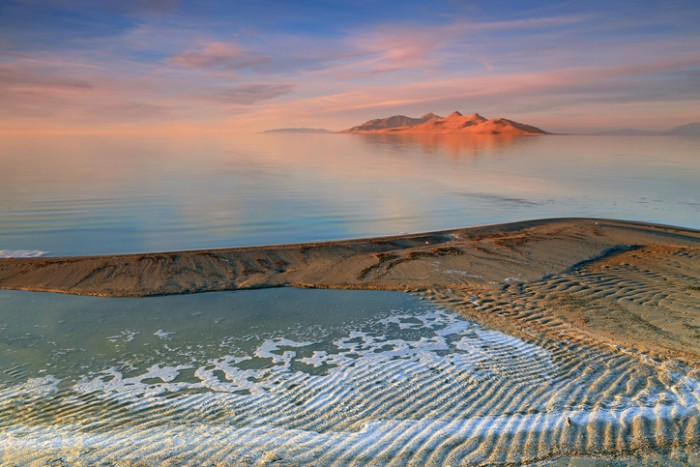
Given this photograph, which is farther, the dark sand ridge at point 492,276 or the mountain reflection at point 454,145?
the mountain reflection at point 454,145

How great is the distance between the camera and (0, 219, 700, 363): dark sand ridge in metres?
7.86

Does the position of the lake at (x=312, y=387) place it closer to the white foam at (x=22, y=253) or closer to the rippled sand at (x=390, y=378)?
the rippled sand at (x=390, y=378)

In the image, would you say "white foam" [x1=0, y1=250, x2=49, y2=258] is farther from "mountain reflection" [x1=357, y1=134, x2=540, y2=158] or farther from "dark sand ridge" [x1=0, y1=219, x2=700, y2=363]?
"mountain reflection" [x1=357, y1=134, x2=540, y2=158]

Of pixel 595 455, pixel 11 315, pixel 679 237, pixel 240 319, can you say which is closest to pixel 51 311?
pixel 11 315

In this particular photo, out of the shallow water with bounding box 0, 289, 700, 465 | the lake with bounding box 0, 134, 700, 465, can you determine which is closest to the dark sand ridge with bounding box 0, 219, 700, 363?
the lake with bounding box 0, 134, 700, 465

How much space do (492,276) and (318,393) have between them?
18.9 feet

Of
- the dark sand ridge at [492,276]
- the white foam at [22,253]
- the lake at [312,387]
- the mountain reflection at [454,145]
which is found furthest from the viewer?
the mountain reflection at [454,145]

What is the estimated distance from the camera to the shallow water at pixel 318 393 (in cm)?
467

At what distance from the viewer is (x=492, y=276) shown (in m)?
10.3

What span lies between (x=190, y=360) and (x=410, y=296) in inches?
169

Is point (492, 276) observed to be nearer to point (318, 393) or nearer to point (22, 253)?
point (318, 393)

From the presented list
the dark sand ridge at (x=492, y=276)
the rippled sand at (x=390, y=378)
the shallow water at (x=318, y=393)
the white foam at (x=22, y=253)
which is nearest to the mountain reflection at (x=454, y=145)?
the dark sand ridge at (x=492, y=276)

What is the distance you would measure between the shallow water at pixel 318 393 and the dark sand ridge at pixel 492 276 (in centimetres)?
96

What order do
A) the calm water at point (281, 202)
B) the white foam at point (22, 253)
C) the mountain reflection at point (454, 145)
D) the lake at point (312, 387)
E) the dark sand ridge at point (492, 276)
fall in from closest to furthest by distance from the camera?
the lake at point (312, 387) → the dark sand ridge at point (492, 276) → the white foam at point (22, 253) → the calm water at point (281, 202) → the mountain reflection at point (454, 145)
